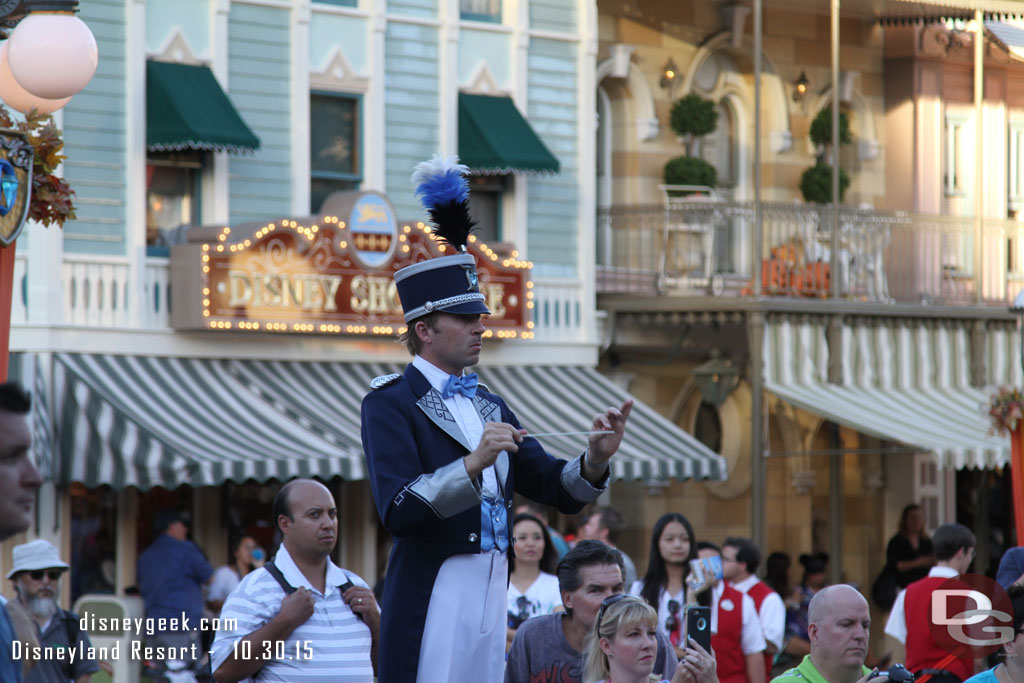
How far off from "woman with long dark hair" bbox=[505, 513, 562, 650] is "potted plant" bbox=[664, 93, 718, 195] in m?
9.82

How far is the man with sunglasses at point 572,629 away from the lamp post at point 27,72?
2.37 metres

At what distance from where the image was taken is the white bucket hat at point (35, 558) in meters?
8.63

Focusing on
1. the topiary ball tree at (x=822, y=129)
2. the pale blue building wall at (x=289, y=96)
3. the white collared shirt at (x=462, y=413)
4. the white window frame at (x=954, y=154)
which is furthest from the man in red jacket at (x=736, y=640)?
the white window frame at (x=954, y=154)

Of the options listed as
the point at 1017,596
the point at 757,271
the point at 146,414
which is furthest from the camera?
the point at 757,271

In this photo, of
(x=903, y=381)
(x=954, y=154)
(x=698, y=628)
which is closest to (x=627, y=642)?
(x=698, y=628)

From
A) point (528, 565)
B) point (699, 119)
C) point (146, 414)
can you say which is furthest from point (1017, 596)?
point (699, 119)

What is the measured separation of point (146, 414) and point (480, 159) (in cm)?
445

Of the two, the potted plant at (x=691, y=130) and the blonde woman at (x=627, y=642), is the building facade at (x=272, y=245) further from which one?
the blonde woman at (x=627, y=642)

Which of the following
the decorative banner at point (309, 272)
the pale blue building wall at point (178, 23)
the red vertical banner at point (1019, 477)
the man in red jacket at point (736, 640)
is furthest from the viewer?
the pale blue building wall at point (178, 23)

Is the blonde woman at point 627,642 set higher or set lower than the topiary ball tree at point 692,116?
lower

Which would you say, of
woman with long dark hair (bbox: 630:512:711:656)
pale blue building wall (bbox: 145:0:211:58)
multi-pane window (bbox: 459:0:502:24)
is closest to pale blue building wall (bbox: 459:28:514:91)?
multi-pane window (bbox: 459:0:502:24)

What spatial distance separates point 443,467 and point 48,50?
107 inches

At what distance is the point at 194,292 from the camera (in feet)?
49.1

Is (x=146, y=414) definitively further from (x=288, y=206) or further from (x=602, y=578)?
(x=602, y=578)
